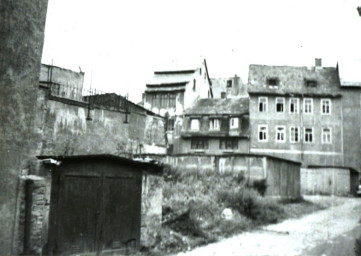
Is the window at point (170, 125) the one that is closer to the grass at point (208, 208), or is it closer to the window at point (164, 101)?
the window at point (164, 101)

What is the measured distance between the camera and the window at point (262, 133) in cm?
3844

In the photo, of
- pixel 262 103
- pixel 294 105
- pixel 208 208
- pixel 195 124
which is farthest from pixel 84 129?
pixel 294 105

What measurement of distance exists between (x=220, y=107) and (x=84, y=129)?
24.9 metres

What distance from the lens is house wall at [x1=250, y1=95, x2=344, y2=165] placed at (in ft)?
123

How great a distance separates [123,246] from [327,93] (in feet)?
112

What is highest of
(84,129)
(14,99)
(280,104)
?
(280,104)

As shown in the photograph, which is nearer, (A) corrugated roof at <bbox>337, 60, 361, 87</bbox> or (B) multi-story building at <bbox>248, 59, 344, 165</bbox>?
(B) multi-story building at <bbox>248, 59, 344, 165</bbox>

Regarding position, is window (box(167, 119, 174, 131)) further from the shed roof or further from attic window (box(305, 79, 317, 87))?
the shed roof

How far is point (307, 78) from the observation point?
1590 inches

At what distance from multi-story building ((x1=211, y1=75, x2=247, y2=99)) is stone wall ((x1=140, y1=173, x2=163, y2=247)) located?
47978 millimetres

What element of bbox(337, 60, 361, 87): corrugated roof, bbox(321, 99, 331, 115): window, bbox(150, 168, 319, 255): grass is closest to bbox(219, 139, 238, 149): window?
bbox(321, 99, 331, 115): window

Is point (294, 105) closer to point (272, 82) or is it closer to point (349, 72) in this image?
point (272, 82)

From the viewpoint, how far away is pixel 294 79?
1587 inches

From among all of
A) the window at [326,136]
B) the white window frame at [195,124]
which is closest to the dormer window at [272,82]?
the window at [326,136]
